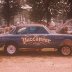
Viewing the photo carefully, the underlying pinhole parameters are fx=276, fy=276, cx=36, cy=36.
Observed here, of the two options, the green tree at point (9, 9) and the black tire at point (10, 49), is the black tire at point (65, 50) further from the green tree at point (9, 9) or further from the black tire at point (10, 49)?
the green tree at point (9, 9)

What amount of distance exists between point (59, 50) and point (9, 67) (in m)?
4.36

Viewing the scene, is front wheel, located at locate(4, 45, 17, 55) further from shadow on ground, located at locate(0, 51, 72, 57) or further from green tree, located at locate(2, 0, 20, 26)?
green tree, located at locate(2, 0, 20, 26)

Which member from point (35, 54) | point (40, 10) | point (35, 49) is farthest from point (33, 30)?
point (40, 10)

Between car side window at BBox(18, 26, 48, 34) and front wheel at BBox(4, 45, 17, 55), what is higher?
car side window at BBox(18, 26, 48, 34)

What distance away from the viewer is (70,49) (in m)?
14.0

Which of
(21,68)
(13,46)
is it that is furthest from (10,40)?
(21,68)

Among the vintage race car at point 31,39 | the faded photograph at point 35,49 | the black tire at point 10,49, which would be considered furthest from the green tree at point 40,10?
the black tire at point 10,49

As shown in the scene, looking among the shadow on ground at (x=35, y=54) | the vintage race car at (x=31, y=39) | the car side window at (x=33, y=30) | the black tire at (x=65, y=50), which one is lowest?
the shadow on ground at (x=35, y=54)

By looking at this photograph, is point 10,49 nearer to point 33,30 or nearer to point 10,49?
point 10,49

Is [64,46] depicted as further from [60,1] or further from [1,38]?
[60,1]

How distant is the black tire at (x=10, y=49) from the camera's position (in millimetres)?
13750

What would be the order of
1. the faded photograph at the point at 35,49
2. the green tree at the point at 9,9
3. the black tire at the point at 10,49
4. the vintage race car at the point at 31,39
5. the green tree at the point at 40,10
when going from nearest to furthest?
the faded photograph at the point at 35,49
the vintage race car at the point at 31,39
the black tire at the point at 10,49
the green tree at the point at 40,10
the green tree at the point at 9,9

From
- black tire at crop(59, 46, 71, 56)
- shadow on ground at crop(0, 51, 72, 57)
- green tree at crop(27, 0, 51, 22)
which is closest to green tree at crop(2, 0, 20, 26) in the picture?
green tree at crop(27, 0, 51, 22)

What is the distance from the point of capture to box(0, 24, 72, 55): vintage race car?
1364 centimetres
